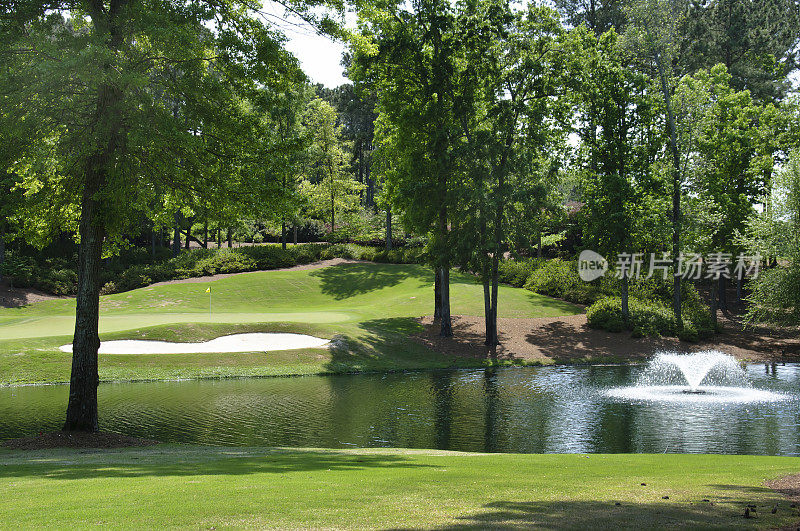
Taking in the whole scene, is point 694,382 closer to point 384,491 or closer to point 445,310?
point 445,310

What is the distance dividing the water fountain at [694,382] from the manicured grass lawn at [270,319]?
7.93 meters

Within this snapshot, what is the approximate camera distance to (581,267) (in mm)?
40938

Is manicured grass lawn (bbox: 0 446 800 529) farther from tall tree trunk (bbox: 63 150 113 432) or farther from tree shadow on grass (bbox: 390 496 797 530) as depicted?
tall tree trunk (bbox: 63 150 113 432)

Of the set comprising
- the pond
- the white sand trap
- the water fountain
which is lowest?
the pond

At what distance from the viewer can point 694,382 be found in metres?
22.8

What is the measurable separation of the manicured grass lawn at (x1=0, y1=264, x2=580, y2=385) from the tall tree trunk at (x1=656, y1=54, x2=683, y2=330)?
21.8ft

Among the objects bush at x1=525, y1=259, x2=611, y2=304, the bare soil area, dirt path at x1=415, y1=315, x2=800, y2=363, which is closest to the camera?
the bare soil area

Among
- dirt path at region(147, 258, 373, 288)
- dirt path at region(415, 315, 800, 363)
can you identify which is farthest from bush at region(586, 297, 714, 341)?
dirt path at region(147, 258, 373, 288)

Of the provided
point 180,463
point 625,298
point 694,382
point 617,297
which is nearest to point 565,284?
point 617,297

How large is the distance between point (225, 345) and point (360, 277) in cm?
2015

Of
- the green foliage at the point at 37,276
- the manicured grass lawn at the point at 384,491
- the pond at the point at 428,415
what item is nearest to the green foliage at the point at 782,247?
the pond at the point at 428,415

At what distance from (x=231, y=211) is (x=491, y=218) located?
54.1 feet

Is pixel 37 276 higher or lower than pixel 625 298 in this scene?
higher

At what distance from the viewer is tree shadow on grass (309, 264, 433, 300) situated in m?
43.4
